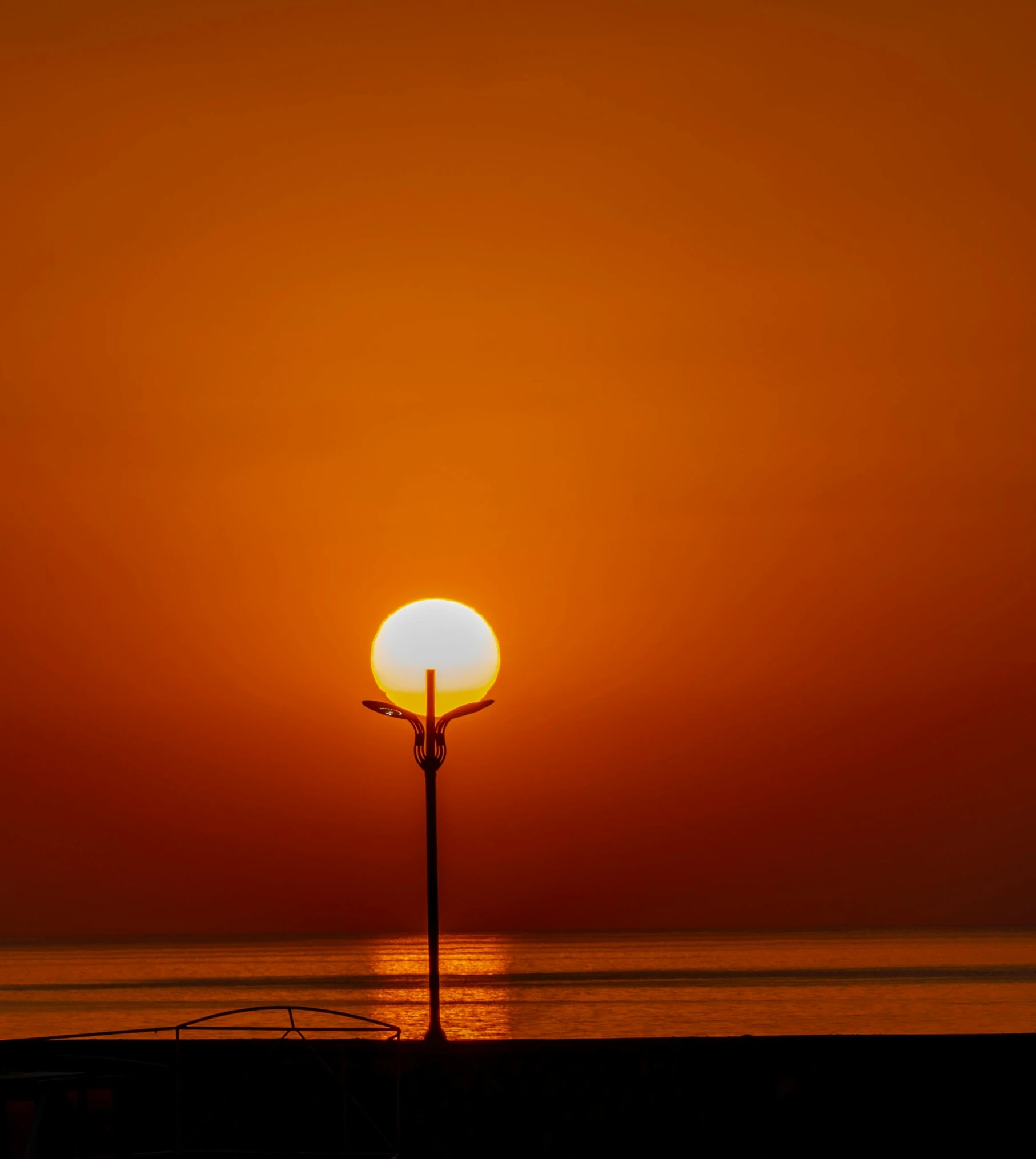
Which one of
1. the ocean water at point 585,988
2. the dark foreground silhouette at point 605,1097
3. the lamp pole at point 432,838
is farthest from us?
the ocean water at point 585,988

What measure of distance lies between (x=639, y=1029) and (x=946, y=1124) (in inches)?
1137

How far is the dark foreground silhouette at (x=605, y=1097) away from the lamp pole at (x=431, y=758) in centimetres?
206

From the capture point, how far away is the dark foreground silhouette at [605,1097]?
251 inches

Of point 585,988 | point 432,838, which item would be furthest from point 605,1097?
point 585,988

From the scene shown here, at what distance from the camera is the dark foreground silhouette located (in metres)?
6.38

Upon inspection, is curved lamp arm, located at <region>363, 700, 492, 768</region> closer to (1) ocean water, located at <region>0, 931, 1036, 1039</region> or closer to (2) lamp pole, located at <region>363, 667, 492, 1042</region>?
(2) lamp pole, located at <region>363, 667, 492, 1042</region>

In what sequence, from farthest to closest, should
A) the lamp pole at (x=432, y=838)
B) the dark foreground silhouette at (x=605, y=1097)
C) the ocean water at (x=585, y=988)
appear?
the ocean water at (x=585, y=988), the lamp pole at (x=432, y=838), the dark foreground silhouette at (x=605, y=1097)

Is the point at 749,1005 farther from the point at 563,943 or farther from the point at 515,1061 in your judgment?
the point at 563,943

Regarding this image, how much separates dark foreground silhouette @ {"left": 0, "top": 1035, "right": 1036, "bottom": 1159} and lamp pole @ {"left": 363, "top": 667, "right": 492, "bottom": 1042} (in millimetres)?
2055

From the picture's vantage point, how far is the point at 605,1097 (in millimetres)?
6480

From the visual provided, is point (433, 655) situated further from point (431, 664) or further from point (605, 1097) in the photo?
point (605, 1097)

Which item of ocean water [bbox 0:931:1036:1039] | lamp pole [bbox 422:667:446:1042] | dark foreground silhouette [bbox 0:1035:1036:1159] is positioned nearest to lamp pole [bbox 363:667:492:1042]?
lamp pole [bbox 422:667:446:1042]

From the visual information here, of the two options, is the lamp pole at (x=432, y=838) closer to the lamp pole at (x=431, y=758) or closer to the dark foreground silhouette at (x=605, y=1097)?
the lamp pole at (x=431, y=758)

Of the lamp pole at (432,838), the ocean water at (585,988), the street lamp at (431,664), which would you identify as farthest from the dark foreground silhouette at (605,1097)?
the ocean water at (585,988)
